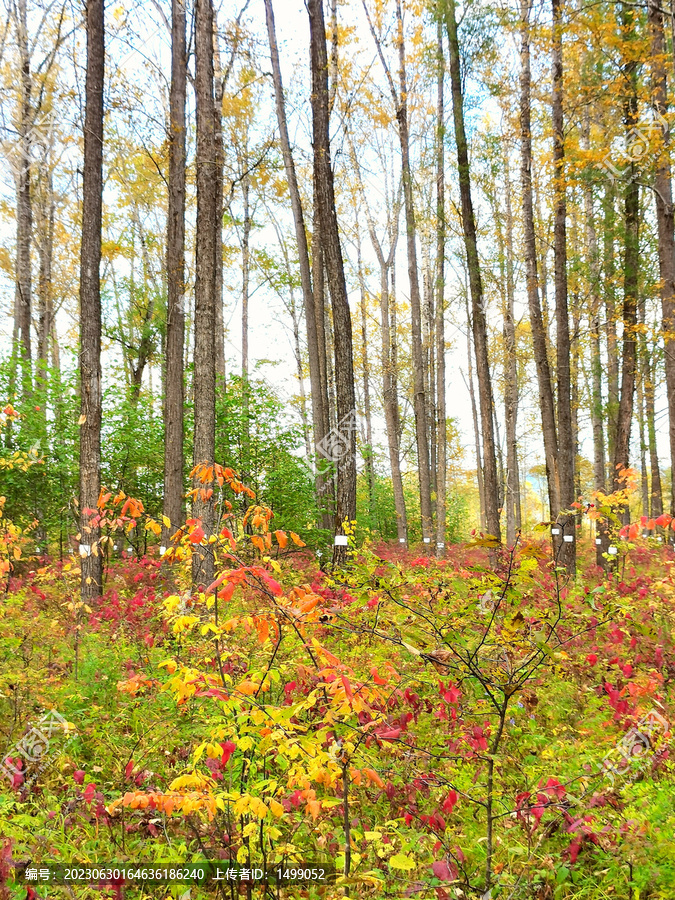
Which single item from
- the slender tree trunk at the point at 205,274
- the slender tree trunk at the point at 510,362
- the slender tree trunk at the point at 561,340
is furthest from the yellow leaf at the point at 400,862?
the slender tree trunk at the point at 510,362

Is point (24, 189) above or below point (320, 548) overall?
above

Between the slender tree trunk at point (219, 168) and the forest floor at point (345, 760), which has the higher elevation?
the slender tree trunk at point (219, 168)

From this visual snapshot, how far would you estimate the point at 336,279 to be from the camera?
762cm

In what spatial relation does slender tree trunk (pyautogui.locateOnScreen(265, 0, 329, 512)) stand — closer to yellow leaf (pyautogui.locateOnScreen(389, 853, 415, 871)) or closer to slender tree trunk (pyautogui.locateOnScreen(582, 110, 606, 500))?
slender tree trunk (pyautogui.locateOnScreen(582, 110, 606, 500))

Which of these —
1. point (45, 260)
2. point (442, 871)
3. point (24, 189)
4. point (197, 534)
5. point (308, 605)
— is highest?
point (24, 189)

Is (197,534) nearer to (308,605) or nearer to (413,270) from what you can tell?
(308,605)

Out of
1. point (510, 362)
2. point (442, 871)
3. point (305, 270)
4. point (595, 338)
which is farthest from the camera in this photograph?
point (510, 362)

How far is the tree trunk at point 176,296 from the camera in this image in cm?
789

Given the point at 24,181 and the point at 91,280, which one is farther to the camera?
the point at 24,181

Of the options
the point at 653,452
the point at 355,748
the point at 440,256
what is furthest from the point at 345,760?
the point at 653,452

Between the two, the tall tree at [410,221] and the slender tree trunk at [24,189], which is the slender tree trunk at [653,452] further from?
the slender tree trunk at [24,189]

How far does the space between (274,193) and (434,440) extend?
9.67m

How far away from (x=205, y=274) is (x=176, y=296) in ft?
4.77

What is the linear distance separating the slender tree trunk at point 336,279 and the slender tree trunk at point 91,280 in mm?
2962
